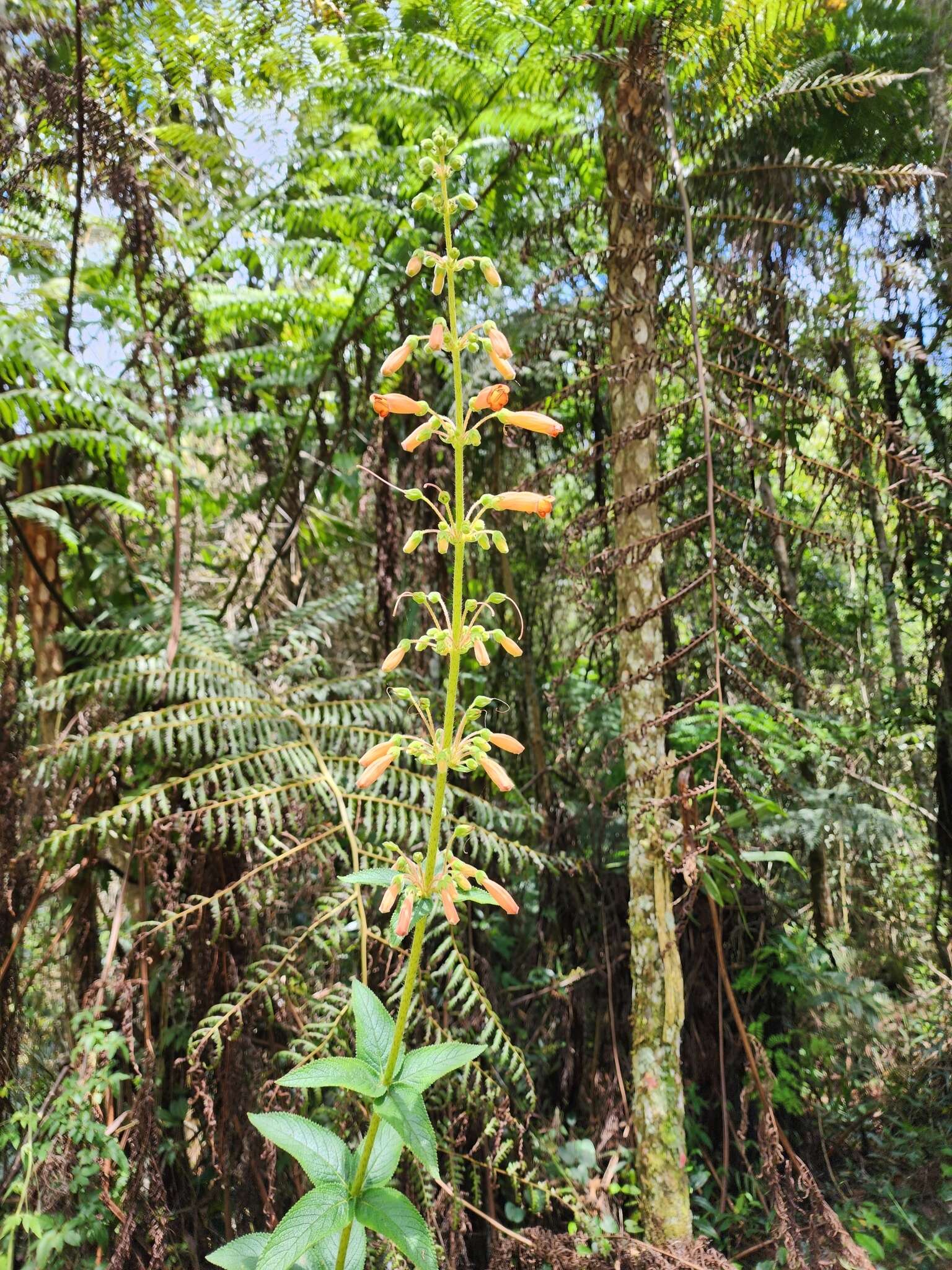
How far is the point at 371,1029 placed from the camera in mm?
1161

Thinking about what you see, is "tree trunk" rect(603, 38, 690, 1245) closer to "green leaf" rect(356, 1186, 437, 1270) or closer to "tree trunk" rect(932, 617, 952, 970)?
"green leaf" rect(356, 1186, 437, 1270)

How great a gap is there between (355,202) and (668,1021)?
3042mm

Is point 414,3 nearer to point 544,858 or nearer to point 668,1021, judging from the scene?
point 544,858

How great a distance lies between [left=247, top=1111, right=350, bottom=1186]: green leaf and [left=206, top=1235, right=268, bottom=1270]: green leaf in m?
0.19

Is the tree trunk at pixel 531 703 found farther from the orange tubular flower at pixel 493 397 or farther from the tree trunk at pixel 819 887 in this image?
the orange tubular flower at pixel 493 397

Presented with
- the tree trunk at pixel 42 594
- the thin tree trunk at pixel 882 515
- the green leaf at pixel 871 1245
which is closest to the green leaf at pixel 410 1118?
the thin tree trunk at pixel 882 515

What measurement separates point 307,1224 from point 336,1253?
1.05 feet

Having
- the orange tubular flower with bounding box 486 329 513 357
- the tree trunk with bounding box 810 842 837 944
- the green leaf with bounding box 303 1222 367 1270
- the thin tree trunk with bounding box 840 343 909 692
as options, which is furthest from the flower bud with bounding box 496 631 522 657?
the tree trunk with bounding box 810 842 837 944

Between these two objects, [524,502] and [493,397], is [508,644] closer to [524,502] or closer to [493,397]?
[524,502]

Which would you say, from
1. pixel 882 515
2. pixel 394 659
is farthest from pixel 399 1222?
pixel 882 515

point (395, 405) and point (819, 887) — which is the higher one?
point (395, 405)

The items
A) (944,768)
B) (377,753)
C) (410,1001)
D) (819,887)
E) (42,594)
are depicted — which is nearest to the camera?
(410,1001)

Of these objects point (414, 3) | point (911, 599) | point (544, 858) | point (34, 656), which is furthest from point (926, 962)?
point (414, 3)

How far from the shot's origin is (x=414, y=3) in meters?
2.76
